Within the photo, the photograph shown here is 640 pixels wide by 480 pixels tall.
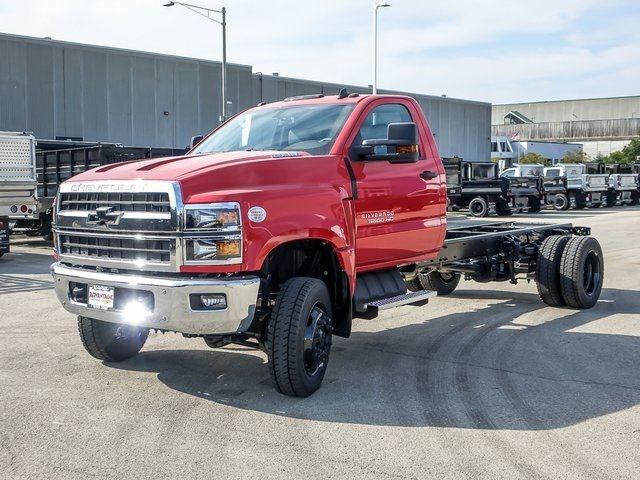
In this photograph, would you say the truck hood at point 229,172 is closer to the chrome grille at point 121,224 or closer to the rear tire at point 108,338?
the chrome grille at point 121,224

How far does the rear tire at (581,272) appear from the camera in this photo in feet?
29.0

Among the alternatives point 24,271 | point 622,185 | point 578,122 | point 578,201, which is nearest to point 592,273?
point 24,271

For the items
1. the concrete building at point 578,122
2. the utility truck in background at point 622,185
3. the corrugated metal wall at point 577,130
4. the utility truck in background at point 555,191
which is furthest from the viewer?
the corrugated metal wall at point 577,130

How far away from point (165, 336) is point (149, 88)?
31128mm

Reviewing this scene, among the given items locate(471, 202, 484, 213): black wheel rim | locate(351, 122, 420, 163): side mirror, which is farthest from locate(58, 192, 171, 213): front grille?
locate(471, 202, 484, 213): black wheel rim

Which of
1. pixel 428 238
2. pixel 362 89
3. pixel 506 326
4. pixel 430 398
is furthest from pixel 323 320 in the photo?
pixel 362 89

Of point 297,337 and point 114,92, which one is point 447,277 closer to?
point 297,337

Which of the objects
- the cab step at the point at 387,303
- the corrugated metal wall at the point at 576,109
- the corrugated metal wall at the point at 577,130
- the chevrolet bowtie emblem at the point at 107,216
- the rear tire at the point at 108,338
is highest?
the corrugated metal wall at the point at 576,109

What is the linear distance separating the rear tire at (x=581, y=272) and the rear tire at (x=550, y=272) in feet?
0.23

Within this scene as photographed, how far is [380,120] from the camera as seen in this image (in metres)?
6.65

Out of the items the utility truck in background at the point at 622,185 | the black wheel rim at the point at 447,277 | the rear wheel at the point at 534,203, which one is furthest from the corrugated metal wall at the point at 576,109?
the black wheel rim at the point at 447,277

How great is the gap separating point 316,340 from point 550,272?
444 centimetres

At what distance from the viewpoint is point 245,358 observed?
665 cm

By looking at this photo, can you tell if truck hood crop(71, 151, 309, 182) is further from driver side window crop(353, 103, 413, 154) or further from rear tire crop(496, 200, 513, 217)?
rear tire crop(496, 200, 513, 217)
